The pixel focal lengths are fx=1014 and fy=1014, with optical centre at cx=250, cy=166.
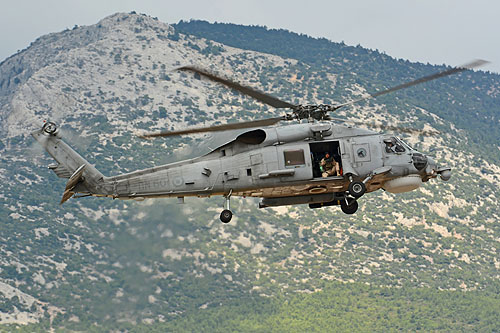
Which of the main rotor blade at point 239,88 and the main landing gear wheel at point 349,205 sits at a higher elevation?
the main rotor blade at point 239,88

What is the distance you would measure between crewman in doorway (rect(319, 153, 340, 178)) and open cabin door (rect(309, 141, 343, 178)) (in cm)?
10

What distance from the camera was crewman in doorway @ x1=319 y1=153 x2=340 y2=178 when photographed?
140 ft

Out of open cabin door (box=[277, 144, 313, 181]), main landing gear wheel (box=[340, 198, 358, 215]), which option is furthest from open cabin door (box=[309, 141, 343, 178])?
main landing gear wheel (box=[340, 198, 358, 215])

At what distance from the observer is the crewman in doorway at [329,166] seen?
42656 millimetres

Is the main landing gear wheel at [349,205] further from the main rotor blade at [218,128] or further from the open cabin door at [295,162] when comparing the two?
the main rotor blade at [218,128]

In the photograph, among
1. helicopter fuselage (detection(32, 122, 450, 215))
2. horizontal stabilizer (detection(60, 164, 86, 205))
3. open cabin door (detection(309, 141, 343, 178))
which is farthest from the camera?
horizontal stabilizer (detection(60, 164, 86, 205))

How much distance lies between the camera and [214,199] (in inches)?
5492

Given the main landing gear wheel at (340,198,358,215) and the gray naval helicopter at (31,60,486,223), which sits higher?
the gray naval helicopter at (31,60,486,223)

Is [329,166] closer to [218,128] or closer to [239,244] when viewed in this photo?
[218,128]

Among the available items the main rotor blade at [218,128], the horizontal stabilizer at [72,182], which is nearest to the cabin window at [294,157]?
the main rotor blade at [218,128]

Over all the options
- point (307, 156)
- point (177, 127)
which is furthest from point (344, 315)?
point (307, 156)

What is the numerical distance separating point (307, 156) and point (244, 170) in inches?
106

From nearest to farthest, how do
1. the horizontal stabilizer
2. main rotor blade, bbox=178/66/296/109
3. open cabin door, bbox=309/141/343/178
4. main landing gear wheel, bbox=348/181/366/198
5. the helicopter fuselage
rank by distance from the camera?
main rotor blade, bbox=178/66/296/109
the helicopter fuselage
main landing gear wheel, bbox=348/181/366/198
open cabin door, bbox=309/141/343/178
the horizontal stabilizer

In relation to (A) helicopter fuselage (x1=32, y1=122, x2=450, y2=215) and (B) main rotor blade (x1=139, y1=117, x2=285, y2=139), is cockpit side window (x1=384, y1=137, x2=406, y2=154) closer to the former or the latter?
(A) helicopter fuselage (x1=32, y1=122, x2=450, y2=215)
